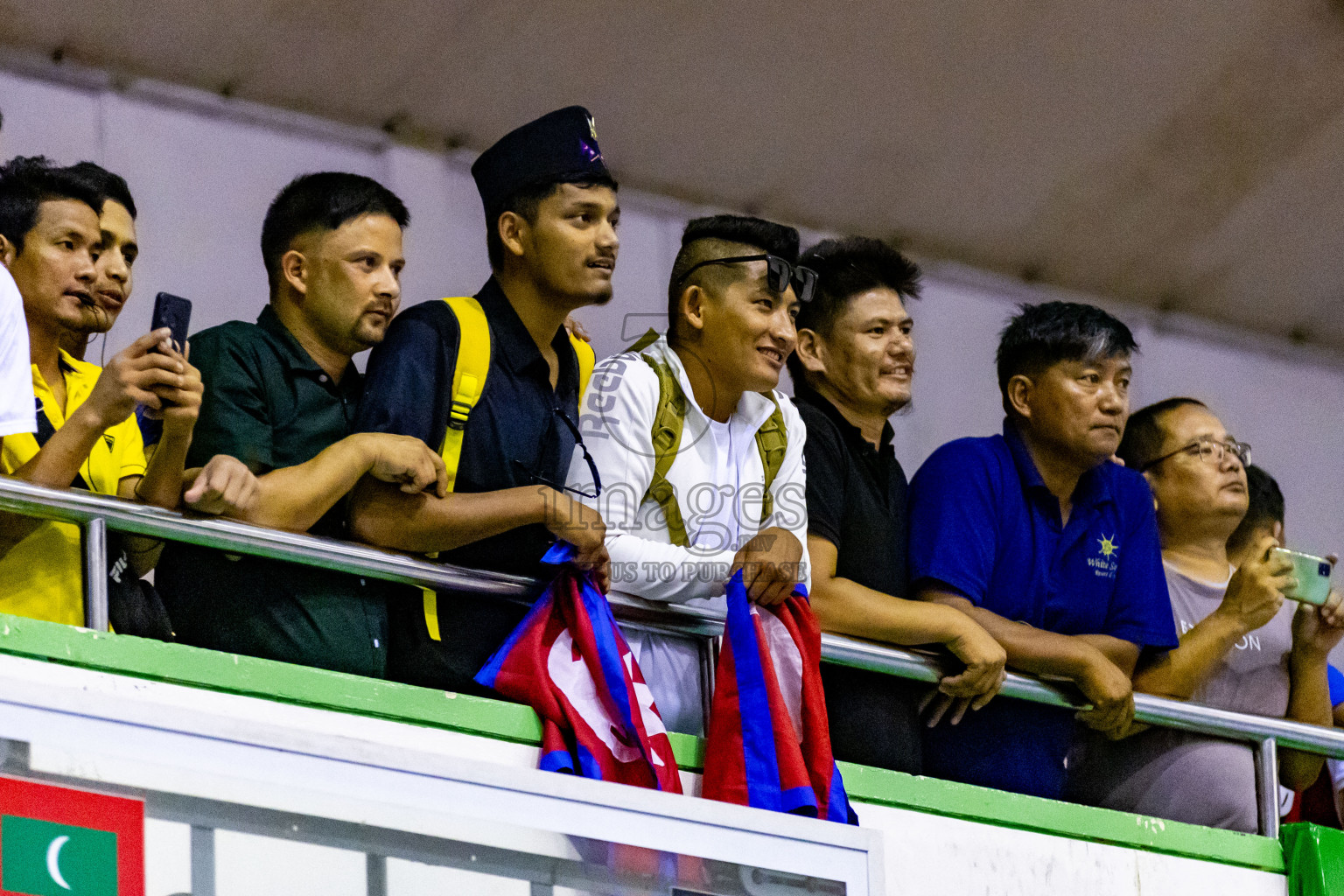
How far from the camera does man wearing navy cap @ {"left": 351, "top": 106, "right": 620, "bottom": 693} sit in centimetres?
328

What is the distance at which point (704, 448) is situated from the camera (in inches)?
139

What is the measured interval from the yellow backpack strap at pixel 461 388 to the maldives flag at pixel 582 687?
0.14m

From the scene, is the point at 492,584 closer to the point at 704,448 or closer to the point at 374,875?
the point at 704,448

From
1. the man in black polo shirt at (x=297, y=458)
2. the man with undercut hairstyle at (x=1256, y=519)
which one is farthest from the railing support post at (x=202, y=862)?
the man with undercut hairstyle at (x=1256, y=519)

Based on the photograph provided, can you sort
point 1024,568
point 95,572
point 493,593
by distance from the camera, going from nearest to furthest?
point 95,572 → point 493,593 → point 1024,568

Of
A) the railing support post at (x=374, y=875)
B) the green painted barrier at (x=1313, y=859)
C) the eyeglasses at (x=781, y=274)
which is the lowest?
the railing support post at (x=374, y=875)

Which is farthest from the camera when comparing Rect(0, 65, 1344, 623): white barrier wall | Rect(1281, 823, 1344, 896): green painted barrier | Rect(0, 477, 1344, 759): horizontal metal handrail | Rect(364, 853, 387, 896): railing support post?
Rect(0, 65, 1344, 623): white barrier wall

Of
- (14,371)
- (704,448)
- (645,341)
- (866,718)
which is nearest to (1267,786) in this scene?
(866,718)

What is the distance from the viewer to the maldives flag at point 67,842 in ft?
8.59

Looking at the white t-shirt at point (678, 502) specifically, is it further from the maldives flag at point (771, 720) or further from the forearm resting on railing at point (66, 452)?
the forearm resting on railing at point (66, 452)

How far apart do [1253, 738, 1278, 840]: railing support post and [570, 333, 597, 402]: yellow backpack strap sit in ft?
5.04

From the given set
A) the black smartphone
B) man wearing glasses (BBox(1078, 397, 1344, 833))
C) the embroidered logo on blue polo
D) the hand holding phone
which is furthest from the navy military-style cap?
the hand holding phone

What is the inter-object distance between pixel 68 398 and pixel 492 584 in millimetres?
779

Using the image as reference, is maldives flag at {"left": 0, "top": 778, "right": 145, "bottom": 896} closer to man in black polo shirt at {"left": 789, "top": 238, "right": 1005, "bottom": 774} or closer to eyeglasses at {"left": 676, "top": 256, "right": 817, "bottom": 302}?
man in black polo shirt at {"left": 789, "top": 238, "right": 1005, "bottom": 774}
